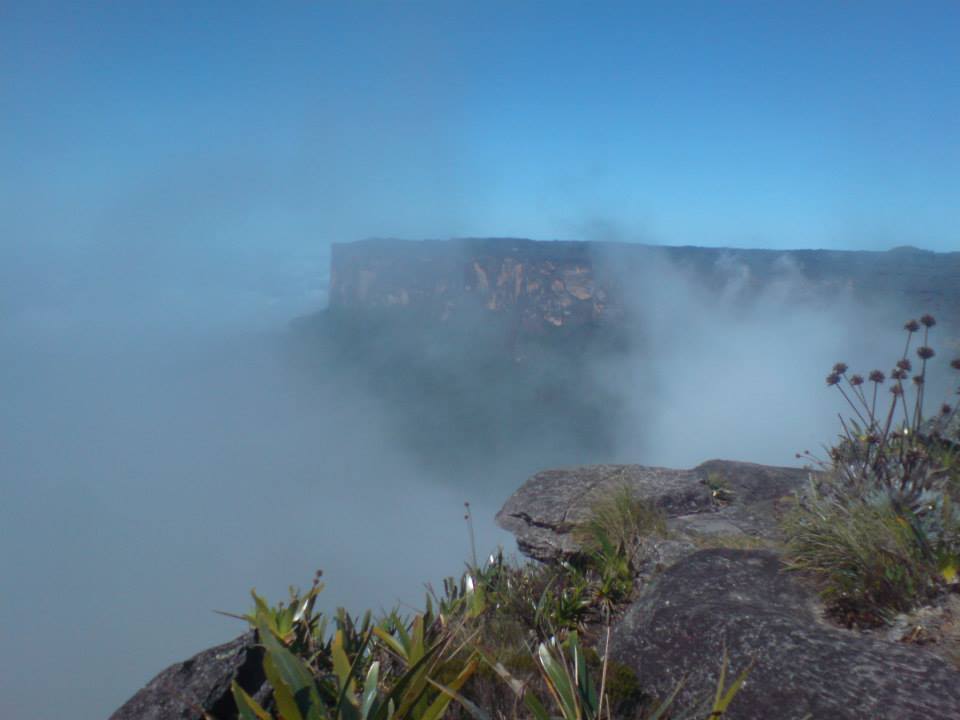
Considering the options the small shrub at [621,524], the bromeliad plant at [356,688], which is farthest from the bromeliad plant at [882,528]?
the bromeliad plant at [356,688]

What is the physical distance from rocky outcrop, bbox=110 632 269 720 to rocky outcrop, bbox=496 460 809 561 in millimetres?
4485

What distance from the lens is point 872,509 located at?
5.47m

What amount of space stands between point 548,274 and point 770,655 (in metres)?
68.5

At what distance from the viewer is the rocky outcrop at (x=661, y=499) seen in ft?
26.9

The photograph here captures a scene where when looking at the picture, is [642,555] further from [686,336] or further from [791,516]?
[686,336]

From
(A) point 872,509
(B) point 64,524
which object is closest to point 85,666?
(B) point 64,524

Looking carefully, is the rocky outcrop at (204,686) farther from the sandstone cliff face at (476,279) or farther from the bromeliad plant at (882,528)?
the sandstone cliff face at (476,279)

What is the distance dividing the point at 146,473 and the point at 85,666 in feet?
172

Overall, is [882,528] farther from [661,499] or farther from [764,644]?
[661,499]

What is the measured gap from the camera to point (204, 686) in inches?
160

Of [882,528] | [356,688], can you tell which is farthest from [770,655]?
[356,688]

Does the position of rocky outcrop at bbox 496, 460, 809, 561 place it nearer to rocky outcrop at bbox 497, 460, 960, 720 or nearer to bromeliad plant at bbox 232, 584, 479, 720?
rocky outcrop at bbox 497, 460, 960, 720

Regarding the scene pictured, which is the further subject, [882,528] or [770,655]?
[882,528]

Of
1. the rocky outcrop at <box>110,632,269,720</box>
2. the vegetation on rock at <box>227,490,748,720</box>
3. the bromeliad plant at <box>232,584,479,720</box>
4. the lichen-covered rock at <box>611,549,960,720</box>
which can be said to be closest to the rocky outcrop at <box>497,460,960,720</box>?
the lichen-covered rock at <box>611,549,960,720</box>
